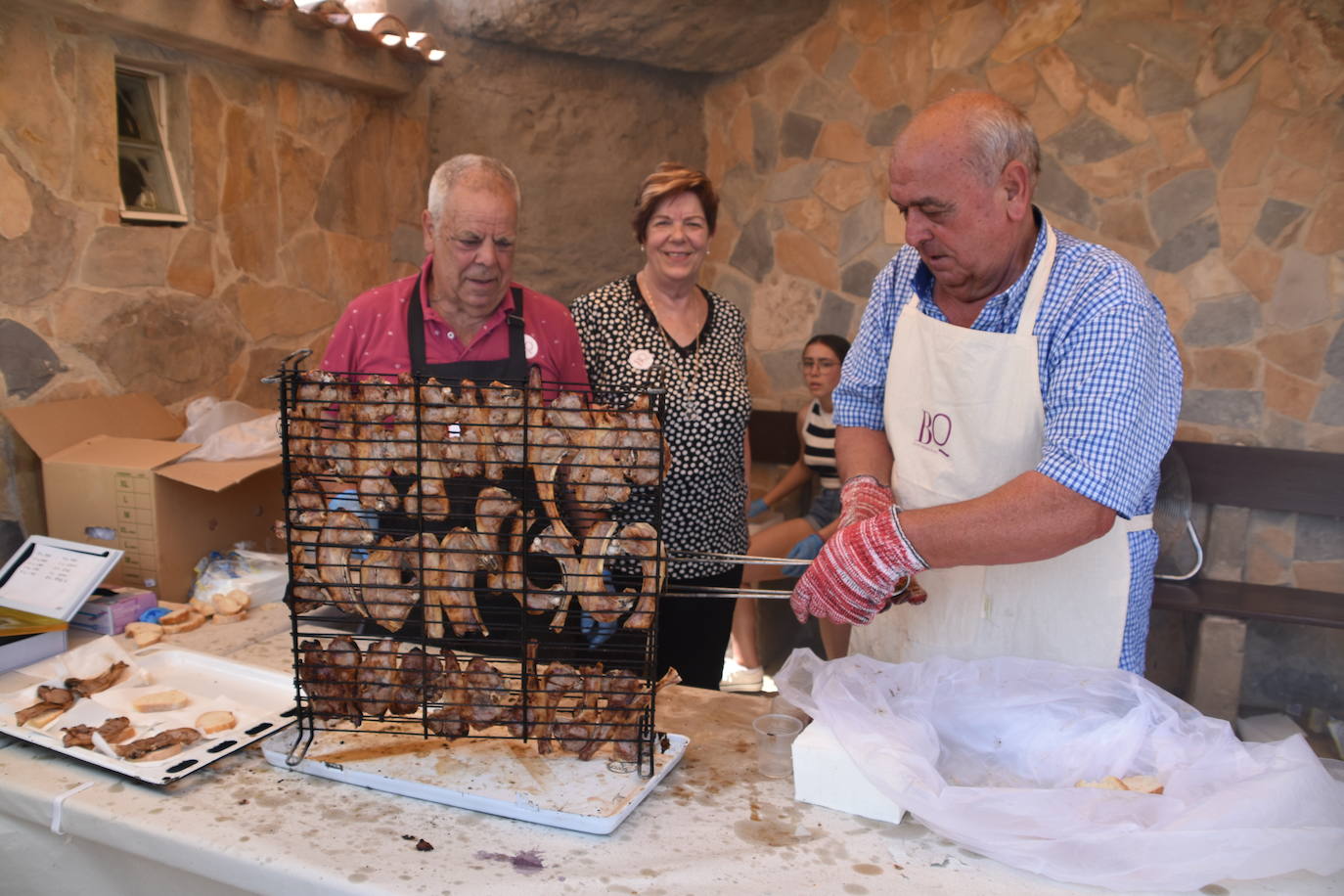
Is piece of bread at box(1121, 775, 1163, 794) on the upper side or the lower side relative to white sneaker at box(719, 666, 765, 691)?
upper

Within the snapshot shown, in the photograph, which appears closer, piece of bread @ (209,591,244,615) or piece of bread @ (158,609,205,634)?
piece of bread @ (158,609,205,634)

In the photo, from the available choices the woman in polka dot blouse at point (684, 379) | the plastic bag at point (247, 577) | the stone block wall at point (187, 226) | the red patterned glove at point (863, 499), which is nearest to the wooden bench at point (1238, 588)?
the woman in polka dot blouse at point (684, 379)

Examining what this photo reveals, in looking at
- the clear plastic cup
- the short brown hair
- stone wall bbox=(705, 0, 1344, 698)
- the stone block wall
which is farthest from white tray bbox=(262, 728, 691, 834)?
stone wall bbox=(705, 0, 1344, 698)

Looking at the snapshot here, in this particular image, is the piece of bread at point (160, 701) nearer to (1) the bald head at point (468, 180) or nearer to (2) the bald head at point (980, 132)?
(1) the bald head at point (468, 180)

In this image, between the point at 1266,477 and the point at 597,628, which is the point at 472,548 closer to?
the point at 597,628

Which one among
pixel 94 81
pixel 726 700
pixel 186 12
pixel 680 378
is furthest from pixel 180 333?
pixel 726 700

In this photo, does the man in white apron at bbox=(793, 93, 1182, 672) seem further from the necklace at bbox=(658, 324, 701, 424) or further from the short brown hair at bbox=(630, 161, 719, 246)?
the short brown hair at bbox=(630, 161, 719, 246)

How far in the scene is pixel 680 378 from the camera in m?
2.65

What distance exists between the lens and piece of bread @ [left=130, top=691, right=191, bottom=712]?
1661mm

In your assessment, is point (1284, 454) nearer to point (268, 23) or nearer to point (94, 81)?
point (268, 23)

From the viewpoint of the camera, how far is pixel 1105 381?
1541 millimetres

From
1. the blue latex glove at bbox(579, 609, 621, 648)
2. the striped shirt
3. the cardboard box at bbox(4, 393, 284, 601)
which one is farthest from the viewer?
the striped shirt

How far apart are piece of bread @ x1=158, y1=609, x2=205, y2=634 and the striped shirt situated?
2.85m

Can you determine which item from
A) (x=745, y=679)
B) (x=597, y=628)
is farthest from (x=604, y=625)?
(x=745, y=679)
